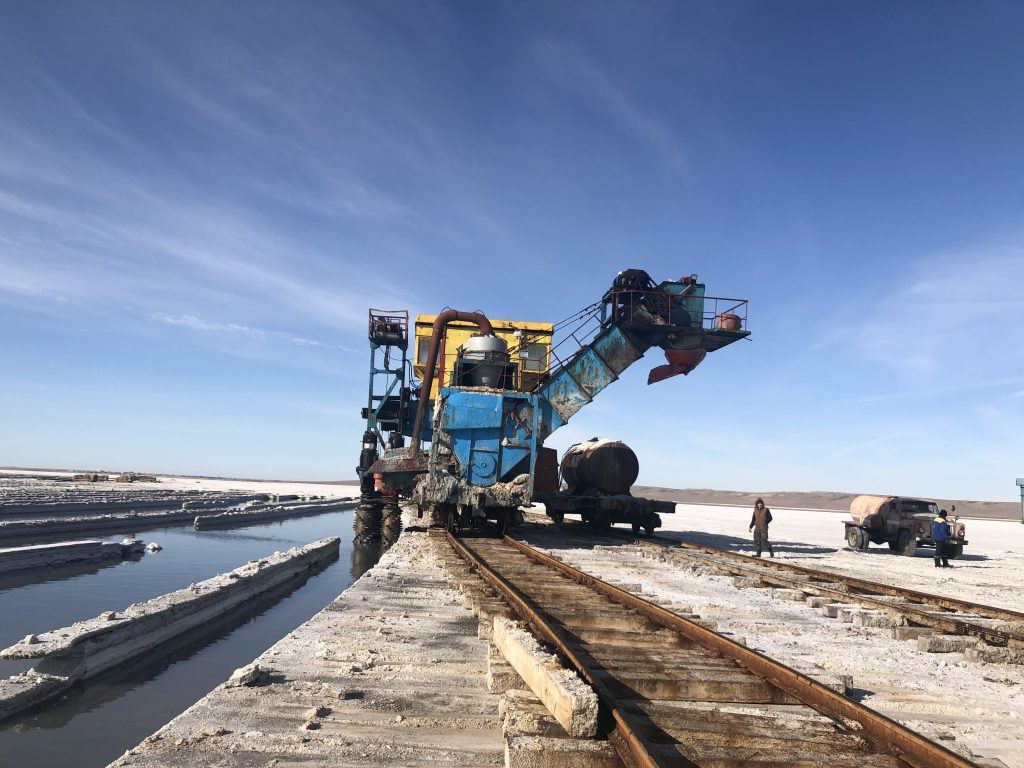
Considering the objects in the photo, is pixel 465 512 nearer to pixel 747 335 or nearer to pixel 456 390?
pixel 456 390

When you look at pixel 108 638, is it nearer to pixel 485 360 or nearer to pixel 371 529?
pixel 485 360

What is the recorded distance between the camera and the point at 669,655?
16.7ft

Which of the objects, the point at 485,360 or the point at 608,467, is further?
the point at 608,467

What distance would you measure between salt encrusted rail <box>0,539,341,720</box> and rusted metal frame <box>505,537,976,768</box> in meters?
5.44

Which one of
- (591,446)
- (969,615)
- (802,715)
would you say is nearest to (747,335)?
(591,446)

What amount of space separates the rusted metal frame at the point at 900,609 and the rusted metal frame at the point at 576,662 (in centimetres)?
469

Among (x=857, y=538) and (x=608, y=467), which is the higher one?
(x=608, y=467)

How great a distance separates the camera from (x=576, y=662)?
13.6ft

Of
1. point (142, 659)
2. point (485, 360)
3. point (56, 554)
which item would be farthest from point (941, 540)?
point (56, 554)

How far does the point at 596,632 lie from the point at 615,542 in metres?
12.1

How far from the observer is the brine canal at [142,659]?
15.5 feet

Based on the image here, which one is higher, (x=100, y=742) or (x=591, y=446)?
(x=591, y=446)

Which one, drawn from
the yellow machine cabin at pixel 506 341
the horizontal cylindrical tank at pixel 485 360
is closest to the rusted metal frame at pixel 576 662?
the horizontal cylindrical tank at pixel 485 360

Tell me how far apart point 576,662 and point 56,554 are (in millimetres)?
13296
